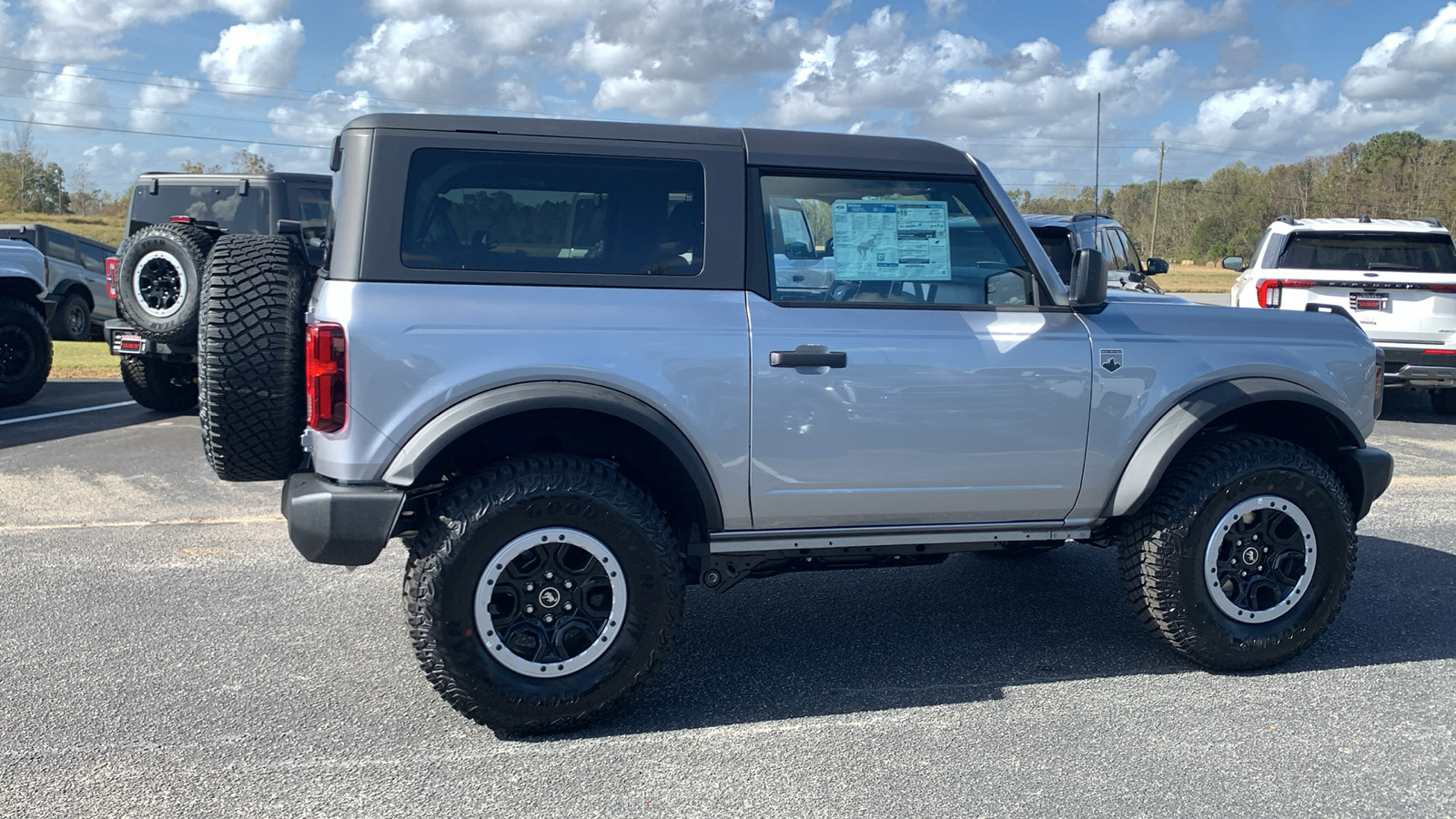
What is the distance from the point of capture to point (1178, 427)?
405 cm

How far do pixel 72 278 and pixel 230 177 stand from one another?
776 cm

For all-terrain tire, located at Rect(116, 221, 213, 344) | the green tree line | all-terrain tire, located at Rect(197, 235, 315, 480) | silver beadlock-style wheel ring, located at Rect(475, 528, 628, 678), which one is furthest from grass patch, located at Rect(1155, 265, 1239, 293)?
all-terrain tire, located at Rect(197, 235, 315, 480)

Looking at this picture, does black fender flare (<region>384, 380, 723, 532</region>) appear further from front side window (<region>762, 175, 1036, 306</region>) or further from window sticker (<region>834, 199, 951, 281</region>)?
window sticker (<region>834, 199, 951, 281</region>)

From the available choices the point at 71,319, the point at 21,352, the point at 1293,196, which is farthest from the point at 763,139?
the point at 1293,196

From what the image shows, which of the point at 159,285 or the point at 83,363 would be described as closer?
the point at 159,285

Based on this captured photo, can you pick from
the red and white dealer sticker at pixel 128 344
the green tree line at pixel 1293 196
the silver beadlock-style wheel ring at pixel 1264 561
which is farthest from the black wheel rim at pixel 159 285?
the green tree line at pixel 1293 196

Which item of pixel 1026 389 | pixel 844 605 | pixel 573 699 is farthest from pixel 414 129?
pixel 844 605

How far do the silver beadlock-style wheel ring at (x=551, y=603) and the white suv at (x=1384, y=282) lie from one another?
821 cm

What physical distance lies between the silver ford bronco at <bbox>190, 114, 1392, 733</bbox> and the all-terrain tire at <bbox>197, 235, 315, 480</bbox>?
0.01 meters

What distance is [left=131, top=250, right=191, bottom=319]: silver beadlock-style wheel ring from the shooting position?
7.85m

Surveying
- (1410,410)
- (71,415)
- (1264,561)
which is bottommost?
(71,415)

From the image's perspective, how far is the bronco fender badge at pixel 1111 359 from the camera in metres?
4.04

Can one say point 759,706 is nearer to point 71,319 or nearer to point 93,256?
point 71,319

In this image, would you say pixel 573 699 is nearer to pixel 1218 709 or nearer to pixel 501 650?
pixel 501 650
